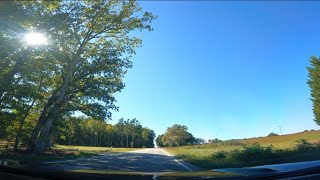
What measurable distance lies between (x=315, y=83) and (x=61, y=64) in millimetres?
44983

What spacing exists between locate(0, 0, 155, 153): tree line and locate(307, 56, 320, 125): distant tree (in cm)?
3803

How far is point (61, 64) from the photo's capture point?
1083 inches

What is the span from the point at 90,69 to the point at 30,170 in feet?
87.9

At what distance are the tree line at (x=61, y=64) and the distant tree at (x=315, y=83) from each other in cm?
3803

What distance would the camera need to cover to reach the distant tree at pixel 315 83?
52.9 meters

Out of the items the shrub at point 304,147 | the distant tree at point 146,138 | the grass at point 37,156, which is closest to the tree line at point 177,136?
the distant tree at point 146,138

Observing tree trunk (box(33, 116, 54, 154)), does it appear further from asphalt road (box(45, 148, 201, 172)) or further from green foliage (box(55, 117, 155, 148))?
green foliage (box(55, 117, 155, 148))

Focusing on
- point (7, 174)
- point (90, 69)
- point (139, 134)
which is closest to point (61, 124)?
point (90, 69)

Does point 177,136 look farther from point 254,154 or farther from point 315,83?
point 254,154

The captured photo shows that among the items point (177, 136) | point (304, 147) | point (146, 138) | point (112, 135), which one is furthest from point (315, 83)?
point (146, 138)

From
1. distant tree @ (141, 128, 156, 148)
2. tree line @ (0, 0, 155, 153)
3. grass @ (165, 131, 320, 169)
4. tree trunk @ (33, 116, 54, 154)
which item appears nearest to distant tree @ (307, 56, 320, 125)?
grass @ (165, 131, 320, 169)

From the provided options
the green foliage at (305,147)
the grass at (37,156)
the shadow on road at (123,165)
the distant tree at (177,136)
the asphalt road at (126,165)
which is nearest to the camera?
the grass at (37,156)

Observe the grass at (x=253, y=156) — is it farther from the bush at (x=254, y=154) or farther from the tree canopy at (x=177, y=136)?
the tree canopy at (x=177, y=136)

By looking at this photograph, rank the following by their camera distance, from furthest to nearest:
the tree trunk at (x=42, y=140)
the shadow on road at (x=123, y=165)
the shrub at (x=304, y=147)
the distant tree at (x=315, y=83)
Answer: the distant tree at (x=315, y=83) < the tree trunk at (x=42, y=140) < the shrub at (x=304, y=147) < the shadow on road at (x=123, y=165)
